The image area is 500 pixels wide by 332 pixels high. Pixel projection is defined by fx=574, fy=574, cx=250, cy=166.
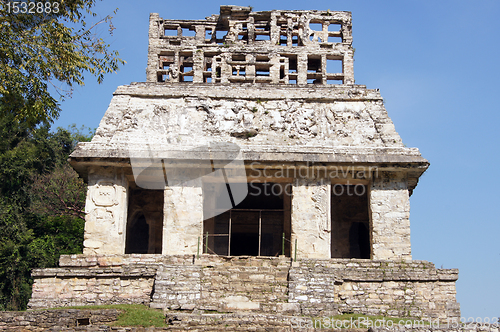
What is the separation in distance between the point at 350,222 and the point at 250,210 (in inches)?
158

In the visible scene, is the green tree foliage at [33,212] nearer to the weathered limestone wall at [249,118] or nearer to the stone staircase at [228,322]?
the weathered limestone wall at [249,118]

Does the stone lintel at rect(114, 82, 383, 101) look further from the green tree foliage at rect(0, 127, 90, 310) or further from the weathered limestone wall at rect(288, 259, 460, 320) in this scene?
the green tree foliage at rect(0, 127, 90, 310)

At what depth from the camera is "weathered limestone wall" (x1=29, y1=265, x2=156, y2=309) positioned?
13500 millimetres

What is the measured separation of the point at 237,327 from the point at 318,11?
14.4m

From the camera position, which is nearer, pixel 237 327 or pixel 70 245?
pixel 237 327

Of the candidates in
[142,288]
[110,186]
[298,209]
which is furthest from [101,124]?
[298,209]

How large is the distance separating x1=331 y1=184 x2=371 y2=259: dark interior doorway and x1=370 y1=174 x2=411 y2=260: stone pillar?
2.91 m

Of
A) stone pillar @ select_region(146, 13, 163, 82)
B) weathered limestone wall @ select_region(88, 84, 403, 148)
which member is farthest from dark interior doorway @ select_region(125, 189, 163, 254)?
stone pillar @ select_region(146, 13, 163, 82)

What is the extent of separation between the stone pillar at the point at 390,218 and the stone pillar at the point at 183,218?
4631mm

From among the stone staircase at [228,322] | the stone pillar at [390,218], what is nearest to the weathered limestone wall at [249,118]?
the stone pillar at [390,218]

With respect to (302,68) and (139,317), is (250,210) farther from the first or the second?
(302,68)

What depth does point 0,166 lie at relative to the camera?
82.8 ft

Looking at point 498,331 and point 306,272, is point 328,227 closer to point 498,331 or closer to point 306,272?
point 306,272

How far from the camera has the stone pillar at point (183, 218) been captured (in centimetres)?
1490
